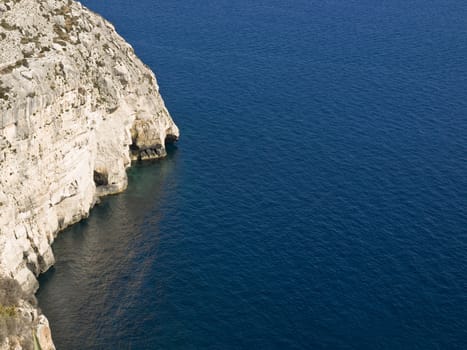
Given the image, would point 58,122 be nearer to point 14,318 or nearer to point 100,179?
point 100,179

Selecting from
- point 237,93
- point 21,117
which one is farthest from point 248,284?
point 237,93

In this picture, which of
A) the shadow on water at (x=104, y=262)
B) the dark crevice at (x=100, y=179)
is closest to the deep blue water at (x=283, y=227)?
the shadow on water at (x=104, y=262)

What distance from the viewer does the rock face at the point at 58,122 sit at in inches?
3575

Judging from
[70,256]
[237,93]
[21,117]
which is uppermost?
[21,117]

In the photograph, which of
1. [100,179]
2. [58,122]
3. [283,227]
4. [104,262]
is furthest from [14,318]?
[283,227]

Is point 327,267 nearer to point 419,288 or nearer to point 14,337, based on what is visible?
point 419,288

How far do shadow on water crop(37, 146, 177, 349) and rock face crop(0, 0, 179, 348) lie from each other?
7.80 ft

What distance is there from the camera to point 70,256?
10188cm

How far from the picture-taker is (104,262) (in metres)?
101

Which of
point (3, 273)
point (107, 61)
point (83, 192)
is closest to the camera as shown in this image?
point (3, 273)

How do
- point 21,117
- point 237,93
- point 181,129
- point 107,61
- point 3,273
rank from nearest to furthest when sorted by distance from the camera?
point 3,273, point 21,117, point 107,61, point 181,129, point 237,93

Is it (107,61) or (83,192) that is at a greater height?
(107,61)

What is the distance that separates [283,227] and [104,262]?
2808 centimetres

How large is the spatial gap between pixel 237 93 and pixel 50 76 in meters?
69.5
